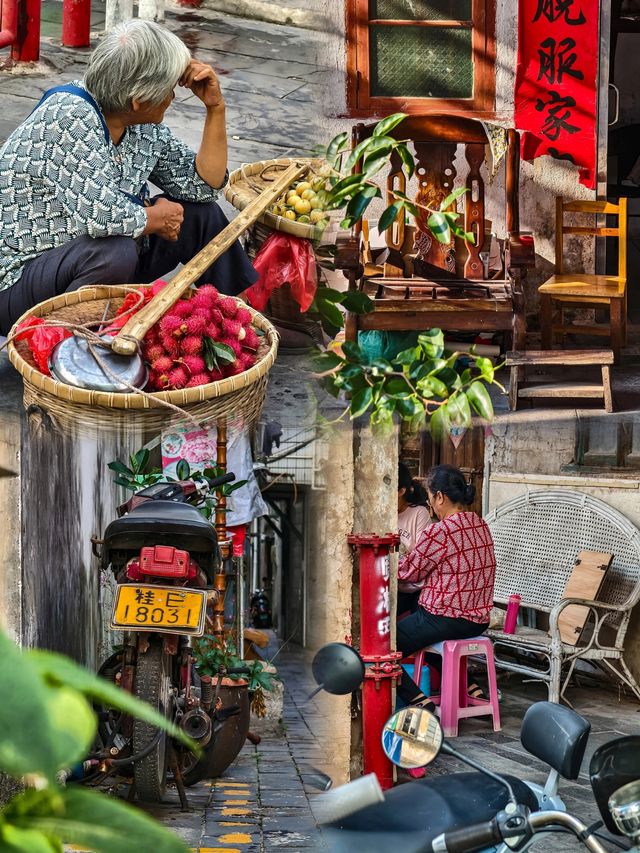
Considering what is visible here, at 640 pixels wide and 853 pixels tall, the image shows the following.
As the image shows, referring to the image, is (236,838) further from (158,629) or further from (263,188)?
(263,188)

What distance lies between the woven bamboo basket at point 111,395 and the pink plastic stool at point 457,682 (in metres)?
2.48

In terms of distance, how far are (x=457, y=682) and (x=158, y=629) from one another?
7.47 feet

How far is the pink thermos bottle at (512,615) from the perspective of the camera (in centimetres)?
629

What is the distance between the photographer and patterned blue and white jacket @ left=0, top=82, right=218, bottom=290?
9.75 ft

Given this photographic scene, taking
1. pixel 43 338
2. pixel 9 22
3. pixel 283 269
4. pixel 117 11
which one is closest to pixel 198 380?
pixel 43 338

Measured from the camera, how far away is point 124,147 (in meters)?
3.22

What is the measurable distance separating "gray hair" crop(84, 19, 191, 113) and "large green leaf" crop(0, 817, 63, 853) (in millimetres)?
2727

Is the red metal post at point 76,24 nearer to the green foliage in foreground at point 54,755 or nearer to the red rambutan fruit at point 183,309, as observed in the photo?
the red rambutan fruit at point 183,309

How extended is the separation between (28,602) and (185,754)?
100cm

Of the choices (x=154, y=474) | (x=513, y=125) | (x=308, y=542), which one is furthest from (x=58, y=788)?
(x=308, y=542)

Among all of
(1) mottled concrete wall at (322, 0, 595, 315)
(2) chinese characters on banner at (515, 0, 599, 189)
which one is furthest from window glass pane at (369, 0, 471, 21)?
(2) chinese characters on banner at (515, 0, 599, 189)

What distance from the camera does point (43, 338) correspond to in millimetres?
2893

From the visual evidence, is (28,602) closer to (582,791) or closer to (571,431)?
(582,791)

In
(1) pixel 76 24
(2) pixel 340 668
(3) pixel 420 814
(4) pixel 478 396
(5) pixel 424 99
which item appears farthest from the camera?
(1) pixel 76 24
